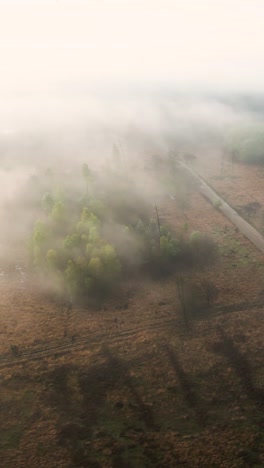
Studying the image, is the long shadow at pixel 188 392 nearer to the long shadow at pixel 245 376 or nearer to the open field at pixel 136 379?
the open field at pixel 136 379

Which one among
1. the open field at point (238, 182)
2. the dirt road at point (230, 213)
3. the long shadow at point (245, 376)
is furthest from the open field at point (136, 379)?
the open field at point (238, 182)

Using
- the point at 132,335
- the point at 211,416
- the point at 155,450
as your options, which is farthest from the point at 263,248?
the point at 155,450

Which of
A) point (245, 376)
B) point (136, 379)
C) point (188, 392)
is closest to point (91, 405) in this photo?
point (136, 379)

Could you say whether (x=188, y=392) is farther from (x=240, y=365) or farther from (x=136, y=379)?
(x=240, y=365)

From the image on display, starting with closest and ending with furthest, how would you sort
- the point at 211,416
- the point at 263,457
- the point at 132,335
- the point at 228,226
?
the point at 263,457 → the point at 211,416 → the point at 132,335 → the point at 228,226

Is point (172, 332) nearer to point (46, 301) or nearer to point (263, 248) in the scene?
point (46, 301)

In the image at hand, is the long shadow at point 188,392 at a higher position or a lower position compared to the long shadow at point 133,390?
higher
